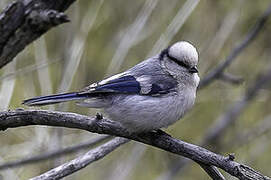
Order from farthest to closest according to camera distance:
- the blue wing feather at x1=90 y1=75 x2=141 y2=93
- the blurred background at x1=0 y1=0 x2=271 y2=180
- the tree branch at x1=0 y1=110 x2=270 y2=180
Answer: the blurred background at x1=0 y1=0 x2=271 y2=180 → the blue wing feather at x1=90 y1=75 x2=141 y2=93 → the tree branch at x1=0 y1=110 x2=270 y2=180

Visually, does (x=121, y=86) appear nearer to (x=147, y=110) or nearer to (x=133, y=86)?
(x=133, y=86)

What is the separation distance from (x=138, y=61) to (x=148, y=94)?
223cm

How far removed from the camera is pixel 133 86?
240 centimetres

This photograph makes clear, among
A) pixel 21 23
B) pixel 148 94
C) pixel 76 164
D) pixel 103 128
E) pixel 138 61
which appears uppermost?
pixel 138 61

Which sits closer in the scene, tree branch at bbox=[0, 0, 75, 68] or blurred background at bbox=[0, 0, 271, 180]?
tree branch at bbox=[0, 0, 75, 68]

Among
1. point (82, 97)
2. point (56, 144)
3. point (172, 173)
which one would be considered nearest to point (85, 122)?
point (82, 97)

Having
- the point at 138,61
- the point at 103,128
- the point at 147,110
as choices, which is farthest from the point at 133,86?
the point at 138,61

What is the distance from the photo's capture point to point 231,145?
4.55m

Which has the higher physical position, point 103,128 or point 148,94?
point 148,94

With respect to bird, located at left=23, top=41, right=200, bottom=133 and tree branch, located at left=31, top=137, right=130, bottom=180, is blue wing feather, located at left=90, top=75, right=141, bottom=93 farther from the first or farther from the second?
tree branch, located at left=31, top=137, right=130, bottom=180

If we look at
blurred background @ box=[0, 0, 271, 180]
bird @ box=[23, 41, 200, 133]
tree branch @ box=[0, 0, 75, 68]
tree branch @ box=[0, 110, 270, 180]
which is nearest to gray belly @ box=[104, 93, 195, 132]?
bird @ box=[23, 41, 200, 133]

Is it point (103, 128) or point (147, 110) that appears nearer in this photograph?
point (103, 128)

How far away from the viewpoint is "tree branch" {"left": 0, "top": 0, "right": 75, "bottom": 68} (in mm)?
2377

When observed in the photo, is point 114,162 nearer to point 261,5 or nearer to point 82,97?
point 261,5
